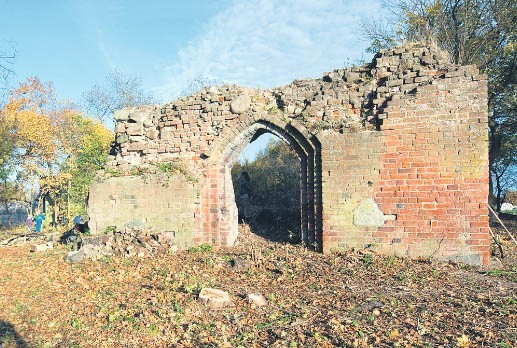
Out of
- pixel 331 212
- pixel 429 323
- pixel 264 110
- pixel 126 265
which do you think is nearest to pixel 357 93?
pixel 264 110

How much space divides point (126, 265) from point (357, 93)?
577 cm

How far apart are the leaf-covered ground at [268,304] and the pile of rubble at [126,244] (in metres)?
0.35

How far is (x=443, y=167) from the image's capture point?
20.0 ft

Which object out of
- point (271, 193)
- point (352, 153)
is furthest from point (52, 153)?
point (352, 153)

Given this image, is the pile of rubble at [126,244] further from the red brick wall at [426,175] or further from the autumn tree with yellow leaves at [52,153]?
the autumn tree with yellow leaves at [52,153]

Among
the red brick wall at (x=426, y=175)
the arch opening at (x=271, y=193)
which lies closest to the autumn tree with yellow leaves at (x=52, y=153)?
the arch opening at (x=271, y=193)

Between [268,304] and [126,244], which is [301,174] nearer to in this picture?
[268,304]

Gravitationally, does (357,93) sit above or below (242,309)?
above

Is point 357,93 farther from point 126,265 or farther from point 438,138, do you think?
point 126,265

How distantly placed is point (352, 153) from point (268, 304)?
11.5 ft

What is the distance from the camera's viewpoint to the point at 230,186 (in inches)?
326

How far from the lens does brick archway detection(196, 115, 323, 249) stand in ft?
23.2

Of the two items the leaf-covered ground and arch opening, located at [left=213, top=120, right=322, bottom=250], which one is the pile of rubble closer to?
the leaf-covered ground

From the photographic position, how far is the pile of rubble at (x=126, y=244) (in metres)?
7.17
